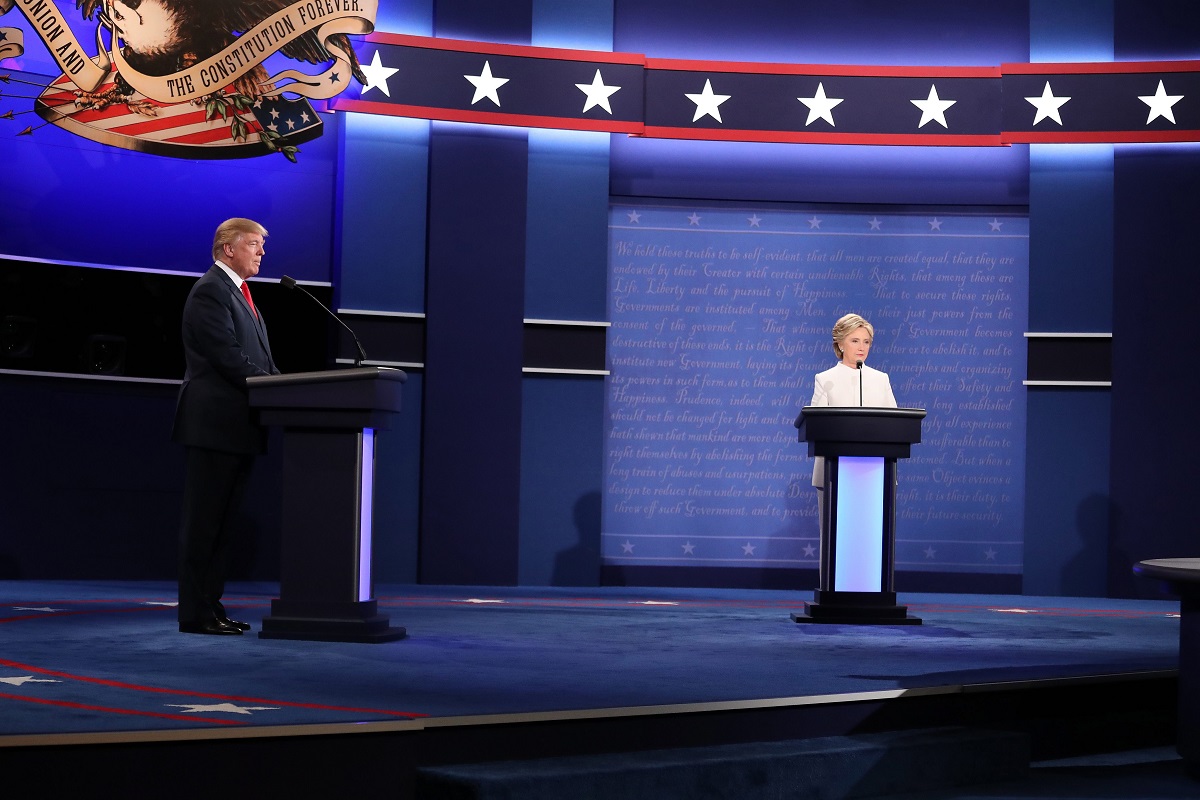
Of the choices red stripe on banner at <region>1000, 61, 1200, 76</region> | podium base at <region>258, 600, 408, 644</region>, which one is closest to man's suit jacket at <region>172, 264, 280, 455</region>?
podium base at <region>258, 600, 408, 644</region>

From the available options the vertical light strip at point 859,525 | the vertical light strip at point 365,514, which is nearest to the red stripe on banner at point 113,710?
the vertical light strip at point 365,514

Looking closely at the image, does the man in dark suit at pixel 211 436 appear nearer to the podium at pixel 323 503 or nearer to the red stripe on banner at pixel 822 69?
the podium at pixel 323 503

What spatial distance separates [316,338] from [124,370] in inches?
41.7

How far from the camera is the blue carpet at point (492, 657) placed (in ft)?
10.3

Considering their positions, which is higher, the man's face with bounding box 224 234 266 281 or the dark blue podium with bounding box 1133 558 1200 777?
the man's face with bounding box 224 234 266 281

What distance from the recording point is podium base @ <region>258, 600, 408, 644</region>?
4.52 m

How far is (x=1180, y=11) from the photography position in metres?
7.91

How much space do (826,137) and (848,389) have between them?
84.9 inches

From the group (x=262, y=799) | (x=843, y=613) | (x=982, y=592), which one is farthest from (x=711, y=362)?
(x=262, y=799)

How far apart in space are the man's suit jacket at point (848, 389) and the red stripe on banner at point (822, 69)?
2327 mm

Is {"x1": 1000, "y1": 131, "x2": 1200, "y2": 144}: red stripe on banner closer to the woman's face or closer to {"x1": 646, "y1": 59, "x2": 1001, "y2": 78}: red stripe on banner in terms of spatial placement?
{"x1": 646, "y1": 59, "x2": 1001, "y2": 78}: red stripe on banner

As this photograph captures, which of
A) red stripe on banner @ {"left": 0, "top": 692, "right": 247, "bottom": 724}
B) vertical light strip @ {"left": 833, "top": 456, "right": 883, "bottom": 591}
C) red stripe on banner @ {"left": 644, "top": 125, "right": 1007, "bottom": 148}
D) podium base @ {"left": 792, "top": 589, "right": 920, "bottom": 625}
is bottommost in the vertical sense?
podium base @ {"left": 792, "top": 589, "right": 920, "bottom": 625}

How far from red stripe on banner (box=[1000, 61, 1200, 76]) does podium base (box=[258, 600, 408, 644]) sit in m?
5.38

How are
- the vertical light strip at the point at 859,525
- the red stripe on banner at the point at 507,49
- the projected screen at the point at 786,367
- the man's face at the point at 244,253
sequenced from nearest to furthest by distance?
the man's face at the point at 244,253 < the vertical light strip at the point at 859,525 < the red stripe on banner at the point at 507,49 < the projected screen at the point at 786,367
